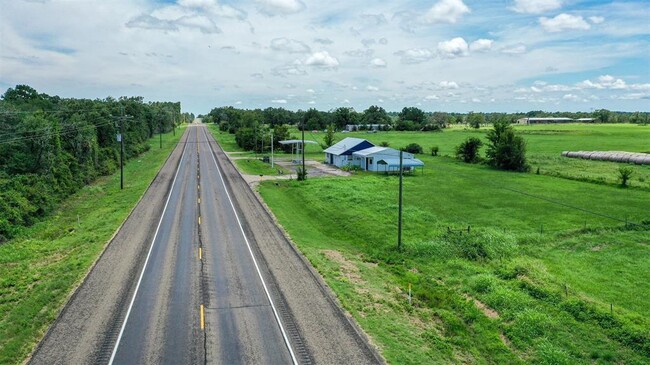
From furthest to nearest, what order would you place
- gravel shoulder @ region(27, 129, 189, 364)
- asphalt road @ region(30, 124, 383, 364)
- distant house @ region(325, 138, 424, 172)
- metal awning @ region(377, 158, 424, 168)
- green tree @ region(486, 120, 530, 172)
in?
green tree @ region(486, 120, 530, 172) < distant house @ region(325, 138, 424, 172) < metal awning @ region(377, 158, 424, 168) < asphalt road @ region(30, 124, 383, 364) < gravel shoulder @ region(27, 129, 189, 364)

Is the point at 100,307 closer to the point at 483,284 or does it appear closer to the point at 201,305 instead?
the point at 201,305

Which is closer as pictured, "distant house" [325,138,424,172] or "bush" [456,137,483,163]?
"distant house" [325,138,424,172]

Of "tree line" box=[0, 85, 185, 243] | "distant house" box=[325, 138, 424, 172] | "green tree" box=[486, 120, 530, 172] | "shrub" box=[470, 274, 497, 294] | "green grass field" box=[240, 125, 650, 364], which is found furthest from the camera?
"green tree" box=[486, 120, 530, 172]

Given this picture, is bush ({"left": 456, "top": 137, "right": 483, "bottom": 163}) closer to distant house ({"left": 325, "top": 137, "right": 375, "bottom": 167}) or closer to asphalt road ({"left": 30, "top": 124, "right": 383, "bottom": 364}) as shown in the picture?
distant house ({"left": 325, "top": 137, "right": 375, "bottom": 167})

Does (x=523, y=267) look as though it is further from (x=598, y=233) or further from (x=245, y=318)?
(x=245, y=318)

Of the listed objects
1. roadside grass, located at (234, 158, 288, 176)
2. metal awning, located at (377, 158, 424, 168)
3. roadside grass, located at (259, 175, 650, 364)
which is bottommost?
roadside grass, located at (259, 175, 650, 364)

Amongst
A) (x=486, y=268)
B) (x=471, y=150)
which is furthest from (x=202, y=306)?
(x=471, y=150)

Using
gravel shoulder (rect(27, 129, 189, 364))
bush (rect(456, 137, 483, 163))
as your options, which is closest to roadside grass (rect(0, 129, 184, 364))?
gravel shoulder (rect(27, 129, 189, 364))
